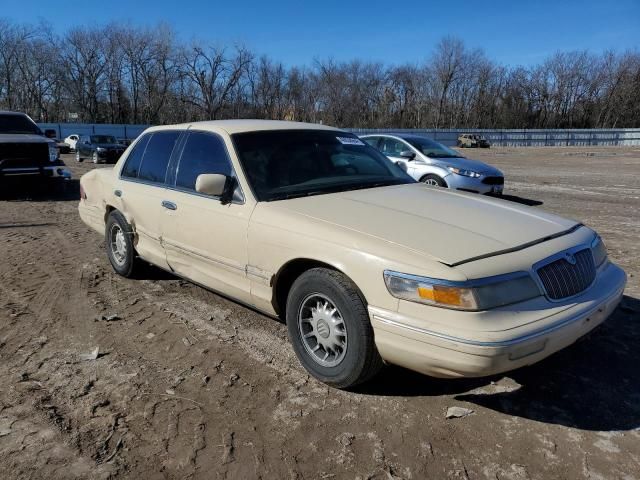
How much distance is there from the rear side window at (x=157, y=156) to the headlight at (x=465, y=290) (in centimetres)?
278

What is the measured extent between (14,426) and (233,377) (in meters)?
1.28

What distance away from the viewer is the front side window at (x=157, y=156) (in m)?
4.70

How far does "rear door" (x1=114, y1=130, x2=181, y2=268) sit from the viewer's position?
183 inches

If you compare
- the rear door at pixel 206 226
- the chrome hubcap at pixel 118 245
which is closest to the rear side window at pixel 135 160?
the chrome hubcap at pixel 118 245

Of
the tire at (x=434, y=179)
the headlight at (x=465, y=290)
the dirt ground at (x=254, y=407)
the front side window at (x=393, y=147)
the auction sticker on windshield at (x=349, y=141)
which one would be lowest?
the dirt ground at (x=254, y=407)

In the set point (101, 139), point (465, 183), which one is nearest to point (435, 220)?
point (465, 183)

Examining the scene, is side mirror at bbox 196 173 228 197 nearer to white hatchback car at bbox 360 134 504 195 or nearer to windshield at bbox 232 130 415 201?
windshield at bbox 232 130 415 201

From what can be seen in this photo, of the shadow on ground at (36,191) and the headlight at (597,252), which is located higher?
the headlight at (597,252)

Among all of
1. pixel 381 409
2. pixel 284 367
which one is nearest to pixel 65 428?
pixel 284 367

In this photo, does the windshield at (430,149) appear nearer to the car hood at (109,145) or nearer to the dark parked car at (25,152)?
the dark parked car at (25,152)

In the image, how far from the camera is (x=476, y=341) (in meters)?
2.53

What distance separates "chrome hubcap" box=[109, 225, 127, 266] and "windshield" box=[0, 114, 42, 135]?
8497 mm

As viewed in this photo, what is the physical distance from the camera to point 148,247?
16.1ft

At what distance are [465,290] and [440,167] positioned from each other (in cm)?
917
